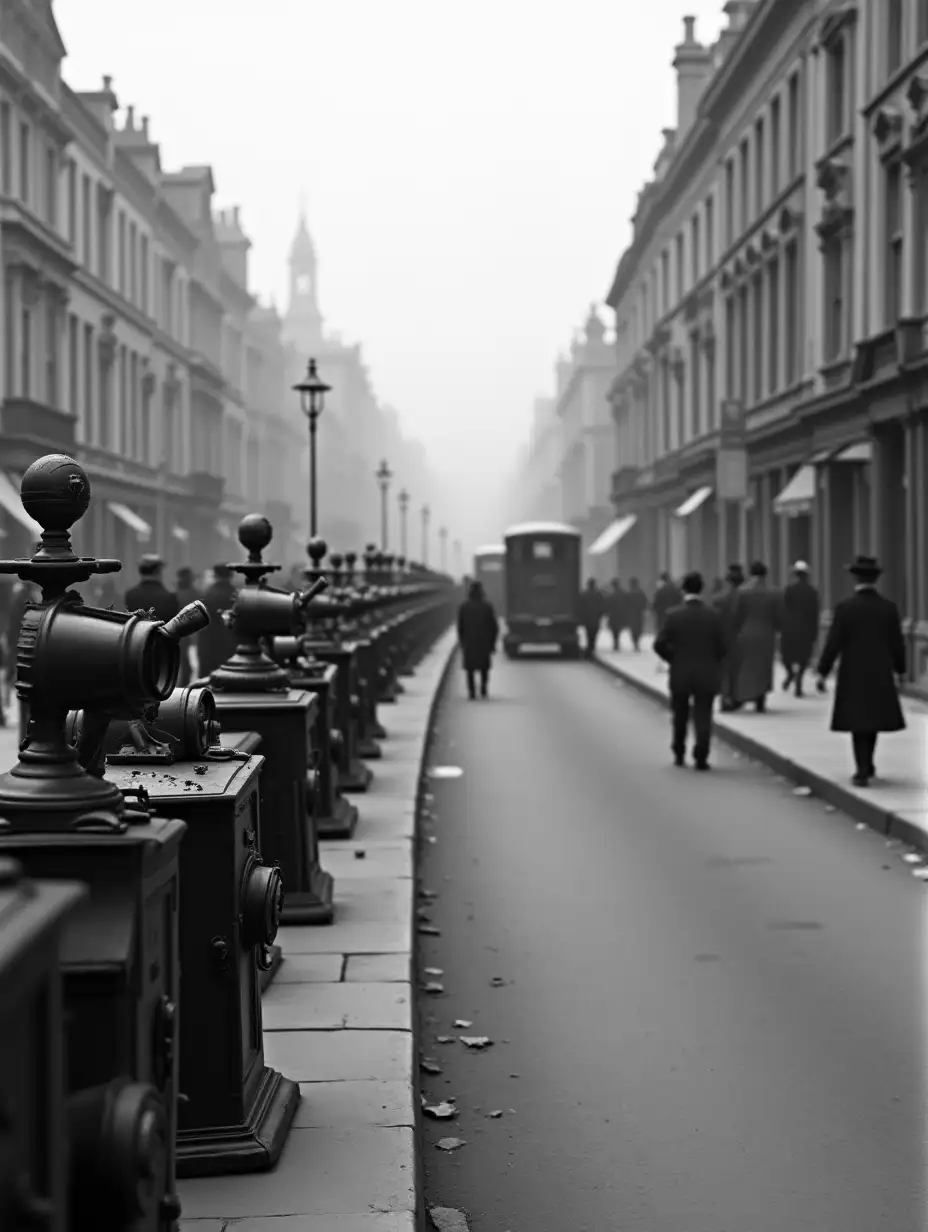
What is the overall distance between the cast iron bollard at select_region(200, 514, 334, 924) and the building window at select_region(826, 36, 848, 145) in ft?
77.6

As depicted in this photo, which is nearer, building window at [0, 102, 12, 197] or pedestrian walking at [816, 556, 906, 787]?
pedestrian walking at [816, 556, 906, 787]

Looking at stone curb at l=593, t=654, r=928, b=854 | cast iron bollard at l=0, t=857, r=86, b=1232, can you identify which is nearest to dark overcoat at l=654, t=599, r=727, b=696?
stone curb at l=593, t=654, r=928, b=854

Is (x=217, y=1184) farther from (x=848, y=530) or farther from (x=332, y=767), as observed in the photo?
(x=848, y=530)

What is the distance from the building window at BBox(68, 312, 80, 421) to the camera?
41750 millimetres

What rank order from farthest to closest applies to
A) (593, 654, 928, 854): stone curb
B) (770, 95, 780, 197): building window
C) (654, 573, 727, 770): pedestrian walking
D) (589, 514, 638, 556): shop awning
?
(589, 514, 638, 556): shop awning < (770, 95, 780, 197): building window < (654, 573, 727, 770): pedestrian walking < (593, 654, 928, 854): stone curb

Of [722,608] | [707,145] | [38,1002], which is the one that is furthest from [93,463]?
[38,1002]

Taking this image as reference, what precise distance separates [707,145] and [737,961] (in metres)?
38.2

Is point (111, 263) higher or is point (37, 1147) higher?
point (111, 263)

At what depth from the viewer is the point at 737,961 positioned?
7.73 metres

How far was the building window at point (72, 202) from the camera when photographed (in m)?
42.8

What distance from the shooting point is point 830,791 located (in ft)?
43.0

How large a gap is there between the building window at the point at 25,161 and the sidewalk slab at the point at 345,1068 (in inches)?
1198

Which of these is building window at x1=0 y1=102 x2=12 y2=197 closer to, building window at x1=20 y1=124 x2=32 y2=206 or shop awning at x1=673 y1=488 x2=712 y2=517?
building window at x1=20 y1=124 x2=32 y2=206

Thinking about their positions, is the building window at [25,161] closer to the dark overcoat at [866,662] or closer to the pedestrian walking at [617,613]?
the pedestrian walking at [617,613]
